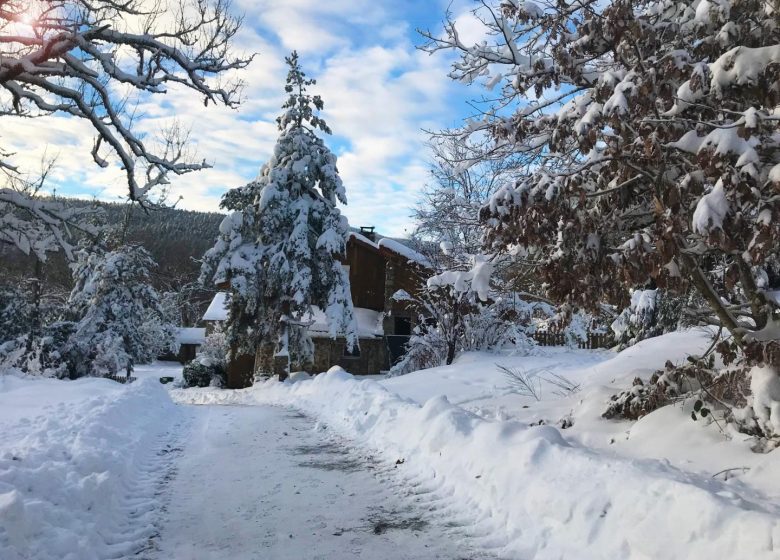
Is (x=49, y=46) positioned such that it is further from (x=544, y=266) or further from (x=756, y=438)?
(x=756, y=438)

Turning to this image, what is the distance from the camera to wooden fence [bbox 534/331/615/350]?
67.4ft

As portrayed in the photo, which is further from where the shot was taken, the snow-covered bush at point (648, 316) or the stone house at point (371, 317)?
the stone house at point (371, 317)

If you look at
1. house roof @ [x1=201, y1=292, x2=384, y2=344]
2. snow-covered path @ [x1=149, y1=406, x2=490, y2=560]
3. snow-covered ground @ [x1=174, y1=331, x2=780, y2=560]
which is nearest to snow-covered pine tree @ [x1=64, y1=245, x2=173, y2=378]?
house roof @ [x1=201, y1=292, x2=384, y2=344]

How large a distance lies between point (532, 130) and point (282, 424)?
6.40 m

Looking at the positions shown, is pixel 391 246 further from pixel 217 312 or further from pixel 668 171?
pixel 668 171

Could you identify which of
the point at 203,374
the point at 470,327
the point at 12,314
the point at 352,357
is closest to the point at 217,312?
the point at 203,374

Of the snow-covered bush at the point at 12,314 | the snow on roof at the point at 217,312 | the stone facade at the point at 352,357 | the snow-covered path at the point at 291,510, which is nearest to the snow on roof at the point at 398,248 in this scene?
the stone facade at the point at 352,357

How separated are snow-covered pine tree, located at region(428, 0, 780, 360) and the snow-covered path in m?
2.36

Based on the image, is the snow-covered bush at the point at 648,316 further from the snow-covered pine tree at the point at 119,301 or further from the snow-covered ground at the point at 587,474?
the snow-covered pine tree at the point at 119,301

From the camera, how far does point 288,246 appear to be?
837 inches

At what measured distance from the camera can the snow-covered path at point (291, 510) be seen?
393 centimetres

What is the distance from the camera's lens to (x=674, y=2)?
5.59 metres

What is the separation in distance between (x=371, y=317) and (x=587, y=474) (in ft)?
89.4

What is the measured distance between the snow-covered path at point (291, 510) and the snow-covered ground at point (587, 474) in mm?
398
